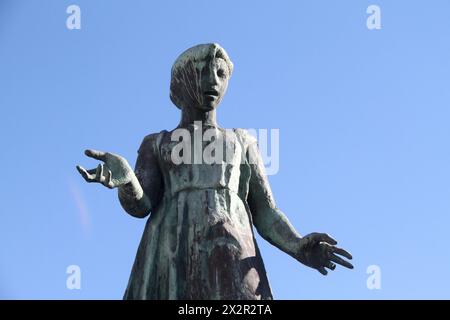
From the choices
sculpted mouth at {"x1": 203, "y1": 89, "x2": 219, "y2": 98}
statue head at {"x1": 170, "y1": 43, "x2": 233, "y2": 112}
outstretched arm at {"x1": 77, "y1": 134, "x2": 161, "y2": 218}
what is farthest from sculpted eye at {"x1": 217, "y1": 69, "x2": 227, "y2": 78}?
outstretched arm at {"x1": 77, "y1": 134, "x2": 161, "y2": 218}

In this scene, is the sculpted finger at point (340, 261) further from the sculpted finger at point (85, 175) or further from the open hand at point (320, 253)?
the sculpted finger at point (85, 175)

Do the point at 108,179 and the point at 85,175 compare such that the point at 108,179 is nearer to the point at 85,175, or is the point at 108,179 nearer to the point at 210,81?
the point at 85,175

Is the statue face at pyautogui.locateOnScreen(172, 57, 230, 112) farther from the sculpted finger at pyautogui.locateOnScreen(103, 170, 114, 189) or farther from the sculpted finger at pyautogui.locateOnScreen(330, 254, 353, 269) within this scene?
the sculpted finger at pyautogui.locateOnScreen(330, 254, 353, 269)

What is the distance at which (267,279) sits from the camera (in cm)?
1823

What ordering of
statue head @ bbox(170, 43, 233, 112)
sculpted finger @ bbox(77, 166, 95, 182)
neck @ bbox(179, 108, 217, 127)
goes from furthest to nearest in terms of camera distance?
neck @ bbox(179, 108, 217, 127)
statue head @ bbox(170, 43, 233, 112)
sculpted finger @ bbox(77, 166, 95, 182)

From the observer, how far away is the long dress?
705 inches

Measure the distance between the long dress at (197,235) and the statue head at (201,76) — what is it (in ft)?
1.13

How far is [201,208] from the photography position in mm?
18266

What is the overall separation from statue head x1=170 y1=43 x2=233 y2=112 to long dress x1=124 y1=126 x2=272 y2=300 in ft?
1.13

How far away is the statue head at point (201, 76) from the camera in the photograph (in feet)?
61.9

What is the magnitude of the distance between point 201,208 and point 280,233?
953 millimetres

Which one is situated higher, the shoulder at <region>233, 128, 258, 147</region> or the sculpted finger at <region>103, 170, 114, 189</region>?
the shoulder at <region>233, 128, 258, 147</region>

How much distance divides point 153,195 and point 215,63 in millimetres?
1532
